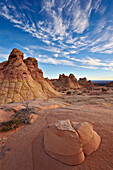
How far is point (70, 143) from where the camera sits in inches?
68.7

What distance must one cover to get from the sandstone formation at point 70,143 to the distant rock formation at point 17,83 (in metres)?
12.0

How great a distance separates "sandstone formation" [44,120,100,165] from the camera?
1.65m

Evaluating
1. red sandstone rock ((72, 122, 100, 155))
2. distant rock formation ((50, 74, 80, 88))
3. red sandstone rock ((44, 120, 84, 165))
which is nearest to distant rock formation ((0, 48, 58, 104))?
red sandstone rock ((44, 120, 84, 165))

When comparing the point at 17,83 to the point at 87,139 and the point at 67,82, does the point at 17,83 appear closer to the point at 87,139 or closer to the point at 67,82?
the point at 87,139

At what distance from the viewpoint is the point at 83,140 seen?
185 cm

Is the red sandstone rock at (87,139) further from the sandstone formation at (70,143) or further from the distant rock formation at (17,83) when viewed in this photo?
the distant rock formation at (17,83)

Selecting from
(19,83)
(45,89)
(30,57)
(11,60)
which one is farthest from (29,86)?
(30,57)

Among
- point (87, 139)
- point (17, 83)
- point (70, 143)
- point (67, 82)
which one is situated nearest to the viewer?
point (70, 143)

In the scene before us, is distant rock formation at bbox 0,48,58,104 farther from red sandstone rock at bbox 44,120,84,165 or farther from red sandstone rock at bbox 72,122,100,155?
red sandstone rock at bbox 72,122,100,155

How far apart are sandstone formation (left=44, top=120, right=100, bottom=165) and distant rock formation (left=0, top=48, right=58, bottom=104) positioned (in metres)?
12.0

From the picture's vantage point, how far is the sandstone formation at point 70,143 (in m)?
1.65

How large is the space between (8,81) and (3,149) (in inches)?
543

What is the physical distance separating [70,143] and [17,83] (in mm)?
14171

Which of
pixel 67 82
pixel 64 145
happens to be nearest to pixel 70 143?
pixel 64 145
